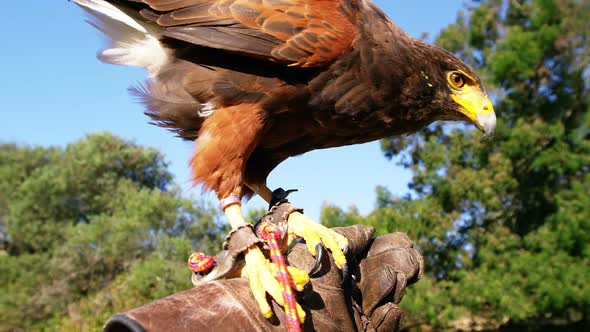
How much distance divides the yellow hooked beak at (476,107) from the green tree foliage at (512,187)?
9.00 metres

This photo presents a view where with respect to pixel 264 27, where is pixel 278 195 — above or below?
below

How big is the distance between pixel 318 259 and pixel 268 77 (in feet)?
3.21

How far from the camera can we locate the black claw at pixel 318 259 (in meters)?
2.11

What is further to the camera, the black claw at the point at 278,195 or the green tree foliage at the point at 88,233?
the green tree foliage at the point at 88,233

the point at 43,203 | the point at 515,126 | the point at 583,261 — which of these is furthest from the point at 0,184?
the point at 583,261

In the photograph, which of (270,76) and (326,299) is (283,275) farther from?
(270,76)

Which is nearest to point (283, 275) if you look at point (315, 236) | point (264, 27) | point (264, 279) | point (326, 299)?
point (264, 279)

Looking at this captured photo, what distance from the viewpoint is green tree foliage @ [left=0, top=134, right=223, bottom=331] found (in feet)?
50.6

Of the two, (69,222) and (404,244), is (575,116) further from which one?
(69,222)

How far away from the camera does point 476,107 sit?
3.02 metres

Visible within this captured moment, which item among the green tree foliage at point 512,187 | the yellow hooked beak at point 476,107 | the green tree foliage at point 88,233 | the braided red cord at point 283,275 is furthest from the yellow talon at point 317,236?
the green tree foliage at point 88,233

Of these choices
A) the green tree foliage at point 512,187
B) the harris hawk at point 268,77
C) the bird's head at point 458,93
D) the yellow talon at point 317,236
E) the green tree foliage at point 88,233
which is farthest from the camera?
the green tree foliage at point 88,233

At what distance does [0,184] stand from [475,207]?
19085mm

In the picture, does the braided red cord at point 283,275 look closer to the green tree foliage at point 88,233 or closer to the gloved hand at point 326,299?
the gloved hand at point 326,299
